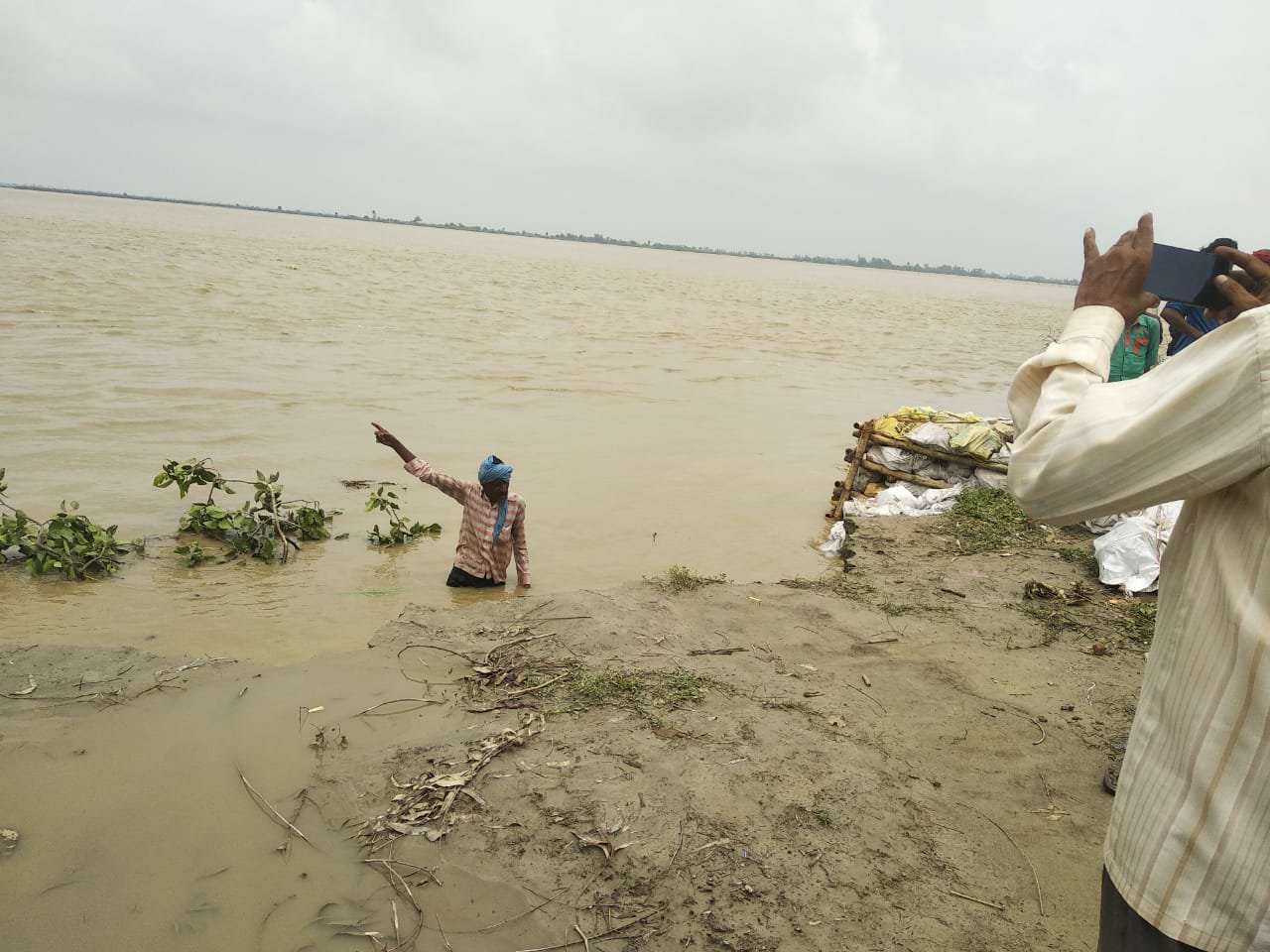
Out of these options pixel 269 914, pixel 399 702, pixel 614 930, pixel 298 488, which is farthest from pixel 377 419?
pixel 614 930

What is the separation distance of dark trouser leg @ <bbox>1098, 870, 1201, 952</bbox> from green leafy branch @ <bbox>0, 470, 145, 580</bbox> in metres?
5.34

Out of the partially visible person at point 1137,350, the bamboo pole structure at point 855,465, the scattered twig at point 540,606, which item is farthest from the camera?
the bamboo pole structure at point 855,465

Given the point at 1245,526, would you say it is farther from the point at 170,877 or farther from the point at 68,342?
the point at 68,342

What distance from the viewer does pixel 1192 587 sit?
1153 mm

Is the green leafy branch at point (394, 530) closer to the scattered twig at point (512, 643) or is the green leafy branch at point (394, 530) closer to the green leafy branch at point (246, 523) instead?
the green leafy branch at point (246, 523)

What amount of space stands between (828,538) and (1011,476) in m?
5.83

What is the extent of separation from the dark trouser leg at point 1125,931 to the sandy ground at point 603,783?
3.95 ft

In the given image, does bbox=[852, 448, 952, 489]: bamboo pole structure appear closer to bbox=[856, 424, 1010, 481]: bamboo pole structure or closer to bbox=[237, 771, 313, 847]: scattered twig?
bbox=[856, 424, 1010, 481]: bamboo pole structure

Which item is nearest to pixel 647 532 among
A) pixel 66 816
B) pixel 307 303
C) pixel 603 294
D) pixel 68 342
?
pixel 66 816

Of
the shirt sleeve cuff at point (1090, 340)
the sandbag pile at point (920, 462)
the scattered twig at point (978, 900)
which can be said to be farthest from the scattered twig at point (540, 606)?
the shirt sleeve cuff at point (1090, 340)

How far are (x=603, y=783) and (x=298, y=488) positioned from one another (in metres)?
5.28

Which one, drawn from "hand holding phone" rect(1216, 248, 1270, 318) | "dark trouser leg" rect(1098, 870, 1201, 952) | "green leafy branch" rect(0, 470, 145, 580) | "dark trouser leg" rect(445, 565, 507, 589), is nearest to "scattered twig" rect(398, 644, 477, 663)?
"dark trouser leg" rect(445, 565, 507, 589)

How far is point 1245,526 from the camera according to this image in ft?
3.50

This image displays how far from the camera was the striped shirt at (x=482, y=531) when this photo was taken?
5.25 metres
